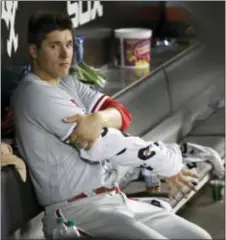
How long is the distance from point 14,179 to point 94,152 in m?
0.22

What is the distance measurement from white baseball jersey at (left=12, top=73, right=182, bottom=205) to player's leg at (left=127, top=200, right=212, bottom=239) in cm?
13

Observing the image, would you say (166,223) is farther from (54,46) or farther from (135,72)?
(135,72)

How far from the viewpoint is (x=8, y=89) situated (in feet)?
7.85

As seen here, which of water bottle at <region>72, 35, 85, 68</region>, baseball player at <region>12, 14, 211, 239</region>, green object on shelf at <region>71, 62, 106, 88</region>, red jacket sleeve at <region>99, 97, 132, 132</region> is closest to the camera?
baseball player at <region>12, 14, 211, 239</region>

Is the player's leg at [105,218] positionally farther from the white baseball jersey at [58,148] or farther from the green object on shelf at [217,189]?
the green object on shelf at [217,189]

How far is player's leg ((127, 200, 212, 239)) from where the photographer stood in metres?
2.18

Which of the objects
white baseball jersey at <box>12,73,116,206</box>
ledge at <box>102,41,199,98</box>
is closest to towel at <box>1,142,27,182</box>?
white baseball jersey at <box>12,73,116,206</box>

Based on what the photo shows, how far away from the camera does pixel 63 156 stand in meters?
2.16

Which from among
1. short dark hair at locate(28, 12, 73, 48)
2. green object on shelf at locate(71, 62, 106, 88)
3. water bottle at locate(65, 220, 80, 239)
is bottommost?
water bottle at locate(65, 220, 80, 239)

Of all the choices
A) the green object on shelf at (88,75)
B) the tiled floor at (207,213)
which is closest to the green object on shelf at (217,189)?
the tiled floor at (207,213)

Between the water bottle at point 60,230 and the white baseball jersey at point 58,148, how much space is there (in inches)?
3.2

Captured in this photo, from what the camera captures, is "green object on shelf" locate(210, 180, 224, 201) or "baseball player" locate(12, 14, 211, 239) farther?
"green object on shelf" locate(210, 180, 224, 201)

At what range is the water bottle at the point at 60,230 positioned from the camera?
207cm

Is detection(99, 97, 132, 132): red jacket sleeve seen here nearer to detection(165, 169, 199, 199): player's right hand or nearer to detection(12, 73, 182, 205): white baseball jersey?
detection(12, 73, 182, 205): white baseball jersey
